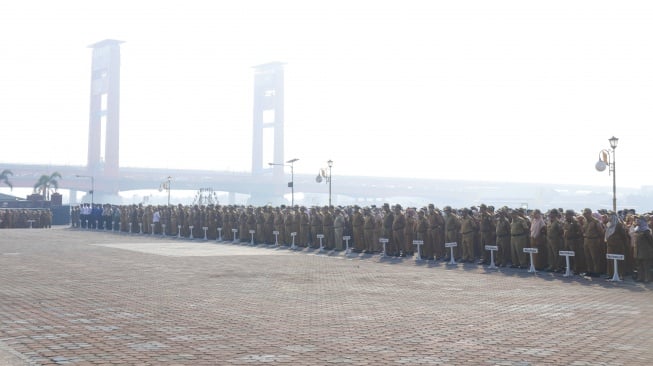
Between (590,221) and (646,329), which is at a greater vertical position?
(590,221)

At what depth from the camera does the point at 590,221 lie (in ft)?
61.3

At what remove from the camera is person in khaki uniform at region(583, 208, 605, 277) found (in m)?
18.5

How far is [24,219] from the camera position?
173 feet

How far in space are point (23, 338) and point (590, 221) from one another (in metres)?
13.9

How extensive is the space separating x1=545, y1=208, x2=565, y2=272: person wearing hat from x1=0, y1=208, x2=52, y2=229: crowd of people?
4218 cm

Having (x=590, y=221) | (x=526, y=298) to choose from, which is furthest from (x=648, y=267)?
(x=526, y=298)

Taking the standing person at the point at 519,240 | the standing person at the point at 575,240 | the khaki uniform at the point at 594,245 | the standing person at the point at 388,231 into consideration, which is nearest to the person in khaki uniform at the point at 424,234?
the standing person at the point at 388,231

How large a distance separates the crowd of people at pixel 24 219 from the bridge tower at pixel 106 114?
205 feet

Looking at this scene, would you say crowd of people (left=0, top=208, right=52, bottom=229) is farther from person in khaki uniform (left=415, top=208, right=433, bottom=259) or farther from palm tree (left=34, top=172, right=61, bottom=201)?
palm tree (left=34, top=172, right=61, bottom=201)

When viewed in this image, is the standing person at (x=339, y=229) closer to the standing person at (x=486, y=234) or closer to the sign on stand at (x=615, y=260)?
the standing person at (x=486, y=234)

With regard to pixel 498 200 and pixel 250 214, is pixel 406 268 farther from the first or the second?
pixel 498 200

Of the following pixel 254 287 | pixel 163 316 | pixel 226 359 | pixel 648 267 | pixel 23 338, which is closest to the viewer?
pixel 226 359

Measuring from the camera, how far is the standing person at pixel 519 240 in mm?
20656

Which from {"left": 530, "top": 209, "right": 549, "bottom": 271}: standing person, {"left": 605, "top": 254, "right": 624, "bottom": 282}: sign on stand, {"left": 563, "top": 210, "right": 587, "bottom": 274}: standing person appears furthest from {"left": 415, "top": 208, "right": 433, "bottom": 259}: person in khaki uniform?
{"left": 605, "top": 254, "right": 624, "bottom": 282}: sign on stand
